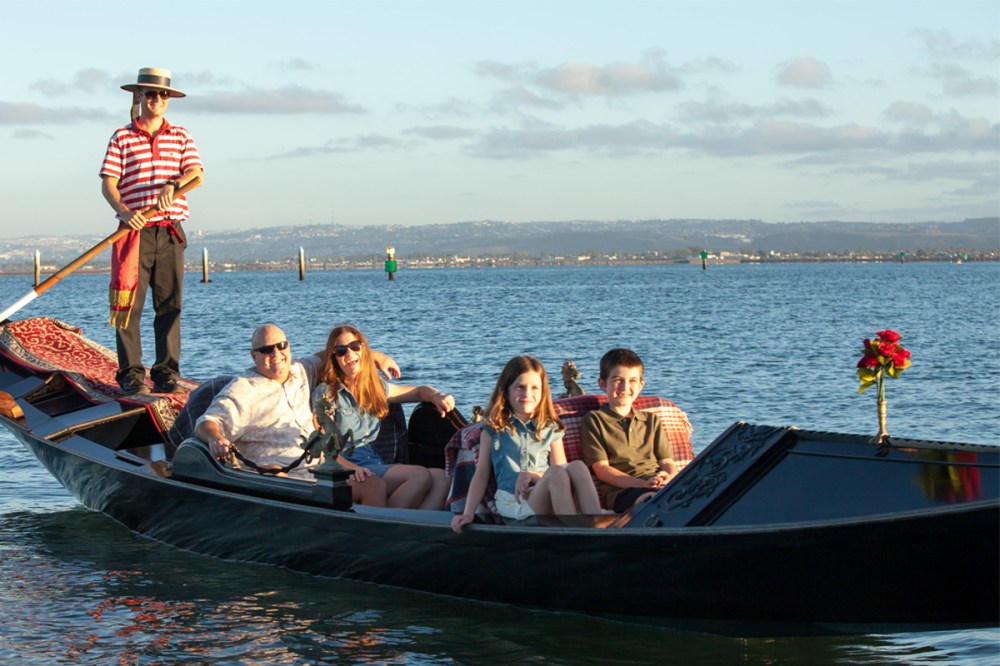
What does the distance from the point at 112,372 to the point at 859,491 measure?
19.2ft

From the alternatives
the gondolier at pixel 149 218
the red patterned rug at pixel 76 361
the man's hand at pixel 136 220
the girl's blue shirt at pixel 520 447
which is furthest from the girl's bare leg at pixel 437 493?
the man's hand at pixel 136 220

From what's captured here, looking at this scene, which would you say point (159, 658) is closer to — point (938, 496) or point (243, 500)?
point (243, 500)

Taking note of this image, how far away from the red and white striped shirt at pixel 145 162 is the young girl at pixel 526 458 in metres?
3.67

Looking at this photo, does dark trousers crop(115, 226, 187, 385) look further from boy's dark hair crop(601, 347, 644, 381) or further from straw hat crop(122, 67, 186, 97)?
boy's dark hair crop(601, 347, 644, 381)

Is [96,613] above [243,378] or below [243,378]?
below

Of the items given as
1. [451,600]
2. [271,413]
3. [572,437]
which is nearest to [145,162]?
[271,413]

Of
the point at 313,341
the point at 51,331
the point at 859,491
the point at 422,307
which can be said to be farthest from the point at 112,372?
the point at 422,307

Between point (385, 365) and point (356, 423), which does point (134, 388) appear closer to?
point (385, 365)

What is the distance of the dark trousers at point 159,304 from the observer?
8562mm

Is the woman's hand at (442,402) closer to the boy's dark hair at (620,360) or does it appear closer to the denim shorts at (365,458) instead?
the denim shorts at (365,458)

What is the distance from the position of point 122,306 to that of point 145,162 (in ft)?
2.91

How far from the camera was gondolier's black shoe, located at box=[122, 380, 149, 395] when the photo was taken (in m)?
8.47

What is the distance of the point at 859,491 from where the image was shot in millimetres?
Answer: 4871

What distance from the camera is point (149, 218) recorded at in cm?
834
